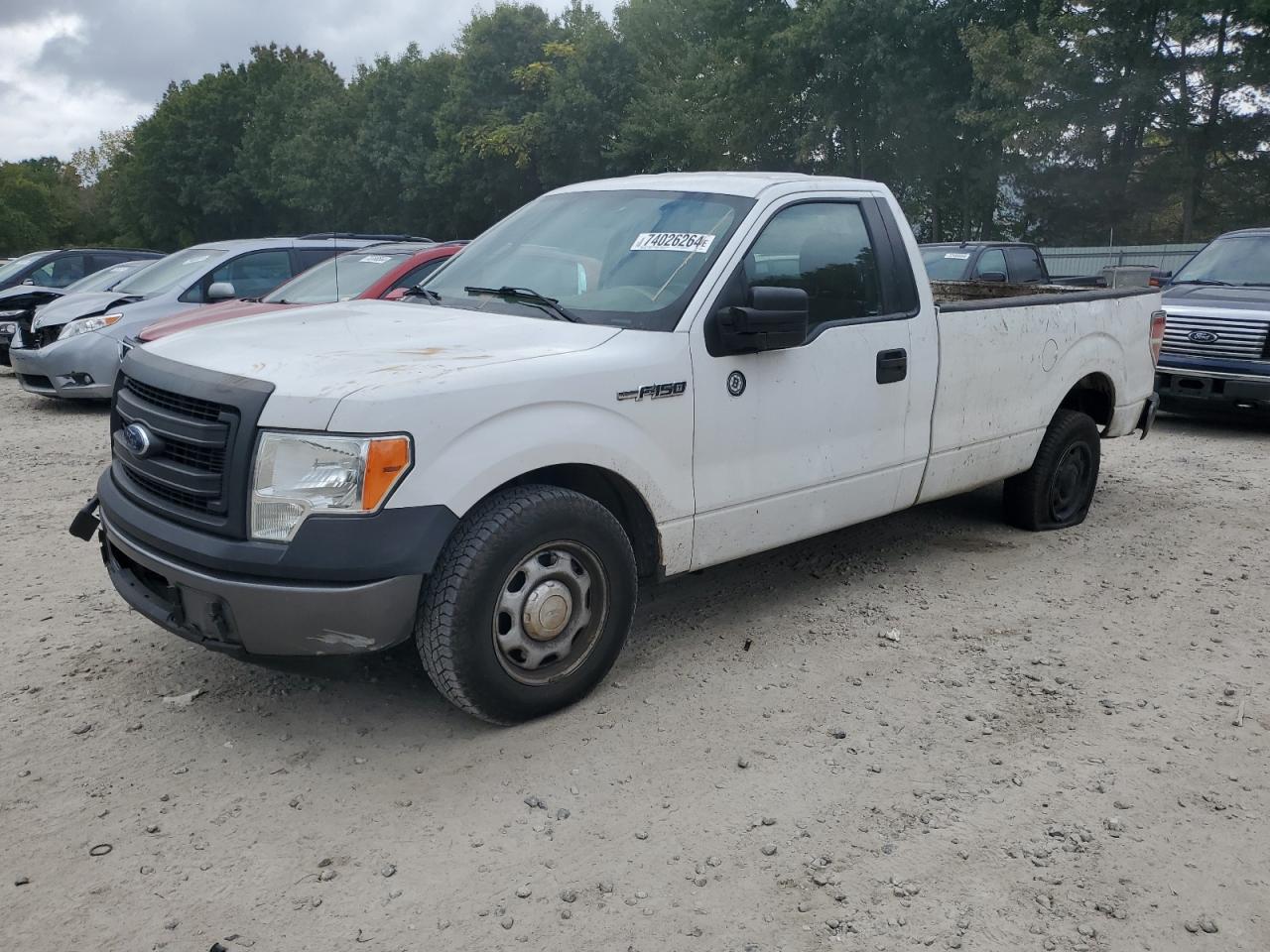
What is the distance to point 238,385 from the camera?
3.45 m

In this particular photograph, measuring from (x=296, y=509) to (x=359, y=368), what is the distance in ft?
1.64

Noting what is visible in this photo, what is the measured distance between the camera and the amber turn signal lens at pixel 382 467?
3.29m

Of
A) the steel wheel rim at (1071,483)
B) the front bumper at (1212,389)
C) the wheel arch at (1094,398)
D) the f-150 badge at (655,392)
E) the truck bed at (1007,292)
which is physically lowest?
the steel wheel rim at (1071,483)

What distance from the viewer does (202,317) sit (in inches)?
339

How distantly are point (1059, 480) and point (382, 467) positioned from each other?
4455mm

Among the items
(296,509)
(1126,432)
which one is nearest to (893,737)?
(296,509)

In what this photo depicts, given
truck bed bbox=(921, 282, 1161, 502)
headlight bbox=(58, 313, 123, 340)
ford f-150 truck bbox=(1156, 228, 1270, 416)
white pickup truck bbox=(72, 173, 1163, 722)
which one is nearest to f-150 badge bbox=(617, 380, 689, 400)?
white pickup truck bbox=(72, 173, 1163, 722)

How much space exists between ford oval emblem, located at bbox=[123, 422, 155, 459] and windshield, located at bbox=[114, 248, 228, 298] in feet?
25.0

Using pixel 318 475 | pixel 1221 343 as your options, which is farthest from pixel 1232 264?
pixel 318 475

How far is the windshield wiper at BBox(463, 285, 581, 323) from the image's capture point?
4273 millimetres

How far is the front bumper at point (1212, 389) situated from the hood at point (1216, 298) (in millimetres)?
582

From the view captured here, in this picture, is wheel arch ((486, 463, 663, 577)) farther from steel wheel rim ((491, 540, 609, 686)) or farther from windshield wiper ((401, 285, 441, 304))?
windshield wiper ((401, 285, 441, 304))

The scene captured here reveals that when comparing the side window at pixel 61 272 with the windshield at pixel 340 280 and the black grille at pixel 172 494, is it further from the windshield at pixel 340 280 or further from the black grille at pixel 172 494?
the black grille at pixel 172 494

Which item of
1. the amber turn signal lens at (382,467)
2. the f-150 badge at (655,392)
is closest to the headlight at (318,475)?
the amber turn signal lens at (382,467)
